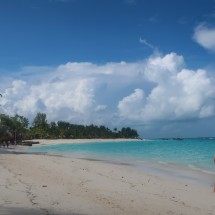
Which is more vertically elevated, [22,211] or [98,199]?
[22,211]

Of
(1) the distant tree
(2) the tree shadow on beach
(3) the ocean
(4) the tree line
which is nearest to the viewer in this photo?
(2) the tree shadow on beach

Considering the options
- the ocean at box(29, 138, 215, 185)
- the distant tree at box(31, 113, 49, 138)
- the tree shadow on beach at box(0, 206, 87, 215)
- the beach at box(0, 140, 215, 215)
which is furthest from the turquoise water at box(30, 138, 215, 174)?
the distant tree at box(31, 113, 49, 138)

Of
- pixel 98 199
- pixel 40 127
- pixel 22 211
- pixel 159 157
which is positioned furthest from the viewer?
pixel 40 127

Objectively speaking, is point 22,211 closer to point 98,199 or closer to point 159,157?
point 98,199

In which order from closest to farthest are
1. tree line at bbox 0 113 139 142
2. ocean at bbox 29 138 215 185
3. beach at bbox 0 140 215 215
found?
beach at bbox 0 140 215 215, ocean at bbox 29 138 215 185, tree line at bbox 0 113 139 142

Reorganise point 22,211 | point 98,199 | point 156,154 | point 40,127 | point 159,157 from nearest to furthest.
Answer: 1. point 22,211
2. point 98,199
3. point 159,157
4. point 156,154
5. point 40,127

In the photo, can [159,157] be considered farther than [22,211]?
Yes

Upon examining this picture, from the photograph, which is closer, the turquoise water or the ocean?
the ocean

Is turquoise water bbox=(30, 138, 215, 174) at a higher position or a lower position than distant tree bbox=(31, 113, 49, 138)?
lower

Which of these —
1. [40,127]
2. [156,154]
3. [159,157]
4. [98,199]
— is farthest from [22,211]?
[40,127]

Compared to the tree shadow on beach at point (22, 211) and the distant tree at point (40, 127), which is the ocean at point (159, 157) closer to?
the tree shadow on beach at point (22, 211)

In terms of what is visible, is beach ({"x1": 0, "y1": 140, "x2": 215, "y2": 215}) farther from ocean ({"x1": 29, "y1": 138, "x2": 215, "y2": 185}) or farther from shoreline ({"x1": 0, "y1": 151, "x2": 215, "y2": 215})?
ocean ({"x1": 29, "y1": 138, "x2": 215, "y2": 185})

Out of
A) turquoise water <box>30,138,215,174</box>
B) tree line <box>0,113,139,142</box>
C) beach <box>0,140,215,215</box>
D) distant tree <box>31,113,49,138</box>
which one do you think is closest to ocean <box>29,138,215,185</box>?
turquoise water <box>30,138,215,174</box>

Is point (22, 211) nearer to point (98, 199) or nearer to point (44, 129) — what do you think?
point (98, 199)
